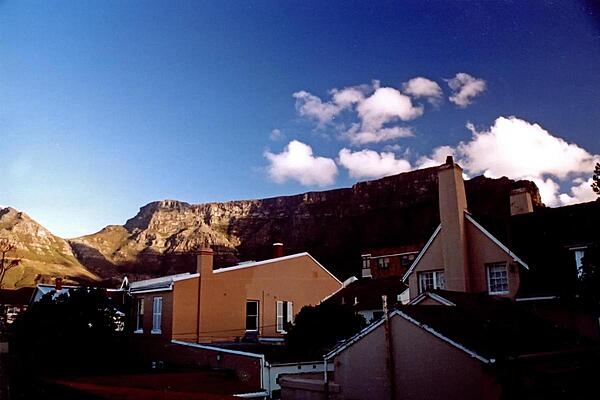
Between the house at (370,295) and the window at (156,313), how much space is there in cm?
993

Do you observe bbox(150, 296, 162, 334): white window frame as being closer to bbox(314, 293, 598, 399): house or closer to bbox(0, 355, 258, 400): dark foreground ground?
bbox(0, 355, 258, 400): dark foreground ground

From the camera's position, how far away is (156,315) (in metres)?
26.7

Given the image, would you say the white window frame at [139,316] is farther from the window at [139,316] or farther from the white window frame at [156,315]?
the white window frame at [156,315]

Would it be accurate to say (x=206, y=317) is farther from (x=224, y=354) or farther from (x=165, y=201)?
(x=165, y=201)

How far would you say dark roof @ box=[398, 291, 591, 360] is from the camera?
1138cm

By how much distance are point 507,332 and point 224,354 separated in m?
11.7

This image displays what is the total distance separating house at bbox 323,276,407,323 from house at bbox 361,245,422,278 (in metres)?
27.6

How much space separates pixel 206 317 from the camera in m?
26.0

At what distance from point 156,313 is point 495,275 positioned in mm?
16062

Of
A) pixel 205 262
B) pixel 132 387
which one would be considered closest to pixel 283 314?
pixel 205 262

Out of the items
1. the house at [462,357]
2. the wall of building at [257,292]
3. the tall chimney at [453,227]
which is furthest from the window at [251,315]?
the house at [462,357]

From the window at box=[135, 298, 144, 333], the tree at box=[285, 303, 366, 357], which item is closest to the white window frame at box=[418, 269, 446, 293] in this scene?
the tree at box=[285, 303, 366, 357]

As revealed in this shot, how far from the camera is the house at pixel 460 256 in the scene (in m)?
18.8

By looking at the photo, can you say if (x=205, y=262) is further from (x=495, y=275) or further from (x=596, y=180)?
(x=596, y=180)
